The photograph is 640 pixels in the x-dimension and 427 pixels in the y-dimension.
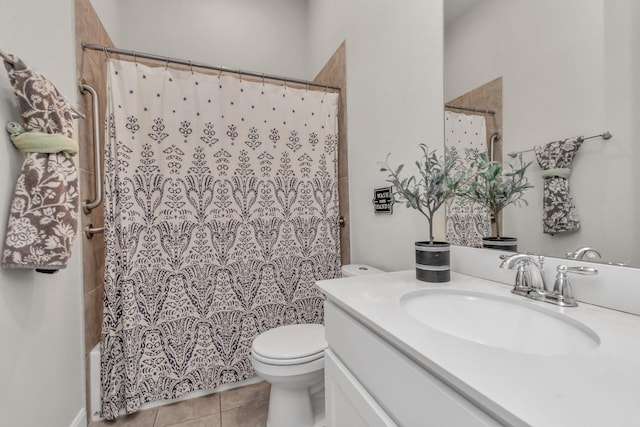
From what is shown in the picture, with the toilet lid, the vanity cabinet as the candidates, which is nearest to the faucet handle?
the vanity cabinet

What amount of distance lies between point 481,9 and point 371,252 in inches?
47.7

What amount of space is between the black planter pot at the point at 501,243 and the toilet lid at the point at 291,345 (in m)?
0.84

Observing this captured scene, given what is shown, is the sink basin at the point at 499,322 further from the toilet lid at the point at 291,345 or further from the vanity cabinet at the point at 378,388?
the toilet lid at the point at 291,345

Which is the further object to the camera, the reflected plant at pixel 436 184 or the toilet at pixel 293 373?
the toilet at pixel 293 373

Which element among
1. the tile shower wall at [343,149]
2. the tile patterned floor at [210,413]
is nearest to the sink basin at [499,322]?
the tile shower wall at [343,149]

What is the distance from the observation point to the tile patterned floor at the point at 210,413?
1395 mm

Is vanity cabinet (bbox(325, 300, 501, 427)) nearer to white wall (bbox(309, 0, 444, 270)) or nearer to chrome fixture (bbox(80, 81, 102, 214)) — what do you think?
white wall (bbox(309, 0, 444, 270))

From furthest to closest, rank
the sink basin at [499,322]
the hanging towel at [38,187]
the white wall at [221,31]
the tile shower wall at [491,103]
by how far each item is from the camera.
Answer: the white wall at [221,31] → the tile shower wall at [491,103] → the hanging towel at [38,187] → the sink basin at [499,322]

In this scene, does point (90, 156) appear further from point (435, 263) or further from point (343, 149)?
point (435, 263)

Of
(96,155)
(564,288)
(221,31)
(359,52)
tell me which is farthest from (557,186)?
(221,31)

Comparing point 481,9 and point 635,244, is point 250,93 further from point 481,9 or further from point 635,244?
point 635,244

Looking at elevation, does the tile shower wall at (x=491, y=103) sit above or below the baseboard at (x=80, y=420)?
above

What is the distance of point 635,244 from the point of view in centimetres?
64

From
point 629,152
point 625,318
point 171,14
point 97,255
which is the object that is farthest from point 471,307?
point 171,14
